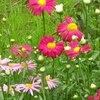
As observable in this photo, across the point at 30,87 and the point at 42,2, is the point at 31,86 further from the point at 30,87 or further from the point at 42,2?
the point at 42,2

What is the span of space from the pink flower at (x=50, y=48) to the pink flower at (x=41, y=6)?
0.14 metres

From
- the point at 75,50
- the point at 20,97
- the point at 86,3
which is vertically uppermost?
the point at 86,3

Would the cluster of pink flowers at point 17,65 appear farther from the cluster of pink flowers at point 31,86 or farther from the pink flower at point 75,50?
the pink flower at point 75,50

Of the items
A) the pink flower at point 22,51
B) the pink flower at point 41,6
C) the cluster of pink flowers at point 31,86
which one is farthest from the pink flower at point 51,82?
the pink flower at point 41,6

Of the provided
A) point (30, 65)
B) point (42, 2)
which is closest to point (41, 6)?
point (42, 2)

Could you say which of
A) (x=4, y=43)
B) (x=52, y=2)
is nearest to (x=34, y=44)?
(x=4, y=43)

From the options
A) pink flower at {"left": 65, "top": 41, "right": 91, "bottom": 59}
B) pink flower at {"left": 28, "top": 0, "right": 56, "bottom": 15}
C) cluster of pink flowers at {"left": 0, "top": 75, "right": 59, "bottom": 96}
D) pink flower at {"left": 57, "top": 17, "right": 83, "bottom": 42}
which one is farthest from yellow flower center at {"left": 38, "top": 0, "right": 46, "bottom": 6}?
cluster of pink flowers at {"left": 0, "top": 75, "right": 59, "bottom": 96}

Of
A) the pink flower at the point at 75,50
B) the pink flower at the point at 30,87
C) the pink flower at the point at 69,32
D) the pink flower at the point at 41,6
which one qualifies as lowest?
the pink flower at the point at 30,87

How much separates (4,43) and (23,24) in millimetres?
375

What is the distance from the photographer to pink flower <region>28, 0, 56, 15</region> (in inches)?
91.7

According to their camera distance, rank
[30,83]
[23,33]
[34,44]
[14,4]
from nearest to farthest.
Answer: [30,83]
[34,44]
[23,33]
[14,4]

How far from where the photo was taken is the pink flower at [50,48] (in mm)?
2238

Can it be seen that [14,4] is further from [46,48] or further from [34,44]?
[46,48]

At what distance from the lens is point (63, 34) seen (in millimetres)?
2301
